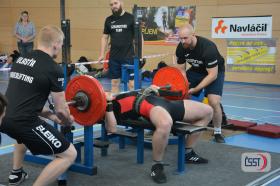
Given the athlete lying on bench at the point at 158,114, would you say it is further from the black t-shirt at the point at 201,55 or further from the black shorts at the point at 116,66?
the black shorts at the point at 116,66

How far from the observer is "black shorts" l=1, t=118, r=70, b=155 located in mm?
2568

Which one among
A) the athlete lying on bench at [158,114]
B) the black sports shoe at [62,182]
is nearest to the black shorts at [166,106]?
the athlete lying on bench at [158,114]

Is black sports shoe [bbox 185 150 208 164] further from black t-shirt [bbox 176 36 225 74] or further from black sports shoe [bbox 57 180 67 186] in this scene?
black sports shoe [bbox 57 180 67 186]

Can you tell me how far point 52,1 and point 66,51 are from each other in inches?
339

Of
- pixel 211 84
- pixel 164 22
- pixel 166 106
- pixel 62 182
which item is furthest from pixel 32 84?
pixel 164 22

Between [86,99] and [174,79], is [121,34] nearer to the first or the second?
[174,79]

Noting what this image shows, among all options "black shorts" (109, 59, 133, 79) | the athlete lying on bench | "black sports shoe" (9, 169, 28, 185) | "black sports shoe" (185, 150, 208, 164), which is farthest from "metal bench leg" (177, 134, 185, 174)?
"black shorts" (109, 59, 133, 79)

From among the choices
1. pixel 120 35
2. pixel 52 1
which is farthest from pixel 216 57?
pixel 52 1

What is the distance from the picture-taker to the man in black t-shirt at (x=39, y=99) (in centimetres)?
254

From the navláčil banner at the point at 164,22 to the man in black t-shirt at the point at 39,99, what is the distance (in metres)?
6.85

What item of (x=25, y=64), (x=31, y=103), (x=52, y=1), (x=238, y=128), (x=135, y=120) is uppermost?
(x=52, y=1)

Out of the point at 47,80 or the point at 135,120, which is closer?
the point at 47,80

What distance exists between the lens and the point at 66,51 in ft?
11.4

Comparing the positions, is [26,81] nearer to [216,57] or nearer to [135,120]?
[135,120]
